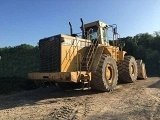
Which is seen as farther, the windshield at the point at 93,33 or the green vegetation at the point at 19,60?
the green vegetation at the point at 19,60

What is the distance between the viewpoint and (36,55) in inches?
909

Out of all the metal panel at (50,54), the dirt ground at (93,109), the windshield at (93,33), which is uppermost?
the windshield at (93,33)

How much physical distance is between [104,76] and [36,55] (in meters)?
13.6

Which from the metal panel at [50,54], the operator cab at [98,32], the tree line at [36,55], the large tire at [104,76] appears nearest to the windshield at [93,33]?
the operator cab at [98,32]

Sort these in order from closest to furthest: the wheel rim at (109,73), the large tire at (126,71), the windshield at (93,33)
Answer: the wheel rim at (109,73) < the windshield at (93,33) < the large tire at (126,71)

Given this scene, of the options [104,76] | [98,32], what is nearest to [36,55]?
[98,32]

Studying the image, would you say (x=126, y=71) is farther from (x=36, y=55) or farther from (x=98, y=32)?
(x=36, y=55)

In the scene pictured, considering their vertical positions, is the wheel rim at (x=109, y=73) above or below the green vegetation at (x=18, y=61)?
below

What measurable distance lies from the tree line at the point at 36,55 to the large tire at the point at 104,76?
430 inches

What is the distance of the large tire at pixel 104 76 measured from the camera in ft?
33.5

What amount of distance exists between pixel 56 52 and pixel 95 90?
2.44 m

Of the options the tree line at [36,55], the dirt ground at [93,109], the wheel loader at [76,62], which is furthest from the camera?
the tree line at [36,55]

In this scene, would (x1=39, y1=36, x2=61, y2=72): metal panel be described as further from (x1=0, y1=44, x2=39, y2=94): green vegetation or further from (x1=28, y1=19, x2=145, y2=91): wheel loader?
(x1=0, y1=44, x2=39, y2=94): green vegetation

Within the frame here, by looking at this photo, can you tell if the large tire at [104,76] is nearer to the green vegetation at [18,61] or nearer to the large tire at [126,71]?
the large tire at [126,71]
